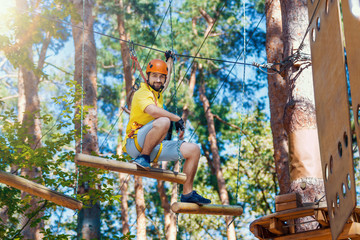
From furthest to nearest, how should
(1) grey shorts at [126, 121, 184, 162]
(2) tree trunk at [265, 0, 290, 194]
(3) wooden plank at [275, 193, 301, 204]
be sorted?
(2) tree trunk at [265, 0, 290, 194] < (1) grey shorts at [126, 121, 184, 162] < (3) wooden plank at [275, 193, 301, 204]

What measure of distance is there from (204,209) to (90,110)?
18.2 feet

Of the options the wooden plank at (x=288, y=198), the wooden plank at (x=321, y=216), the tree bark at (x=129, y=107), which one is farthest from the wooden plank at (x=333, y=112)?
the tree bark at (x=129, y=107)

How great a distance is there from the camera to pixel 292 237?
19.6 feet

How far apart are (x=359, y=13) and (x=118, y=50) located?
20231 mm

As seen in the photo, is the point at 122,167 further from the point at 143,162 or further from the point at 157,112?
the point at 157,112

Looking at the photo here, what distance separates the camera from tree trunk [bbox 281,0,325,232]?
6.39m

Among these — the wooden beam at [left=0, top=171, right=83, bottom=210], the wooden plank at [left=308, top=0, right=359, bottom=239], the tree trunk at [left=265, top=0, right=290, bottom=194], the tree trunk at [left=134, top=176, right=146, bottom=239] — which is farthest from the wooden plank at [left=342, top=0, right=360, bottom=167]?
the tree trunk at [left=134, top=176, right=146, bottom=239]

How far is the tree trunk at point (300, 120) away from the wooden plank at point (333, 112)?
5.26ft

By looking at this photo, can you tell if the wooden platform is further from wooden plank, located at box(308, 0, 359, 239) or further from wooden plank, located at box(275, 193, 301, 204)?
wooden plank, located at box(308, 0, 359, 239)

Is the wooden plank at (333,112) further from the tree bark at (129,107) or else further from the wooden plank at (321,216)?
the tree bark at (129,107)

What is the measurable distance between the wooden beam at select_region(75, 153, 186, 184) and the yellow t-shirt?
2.01 feet

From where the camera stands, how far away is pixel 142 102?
6.35m

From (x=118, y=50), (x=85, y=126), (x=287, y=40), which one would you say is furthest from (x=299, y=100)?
(x=118, y=50)

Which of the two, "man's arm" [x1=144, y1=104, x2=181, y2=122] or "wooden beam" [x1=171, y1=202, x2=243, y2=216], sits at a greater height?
"man's arm" [x1=144, y1=104, x2=181, y2=122]
